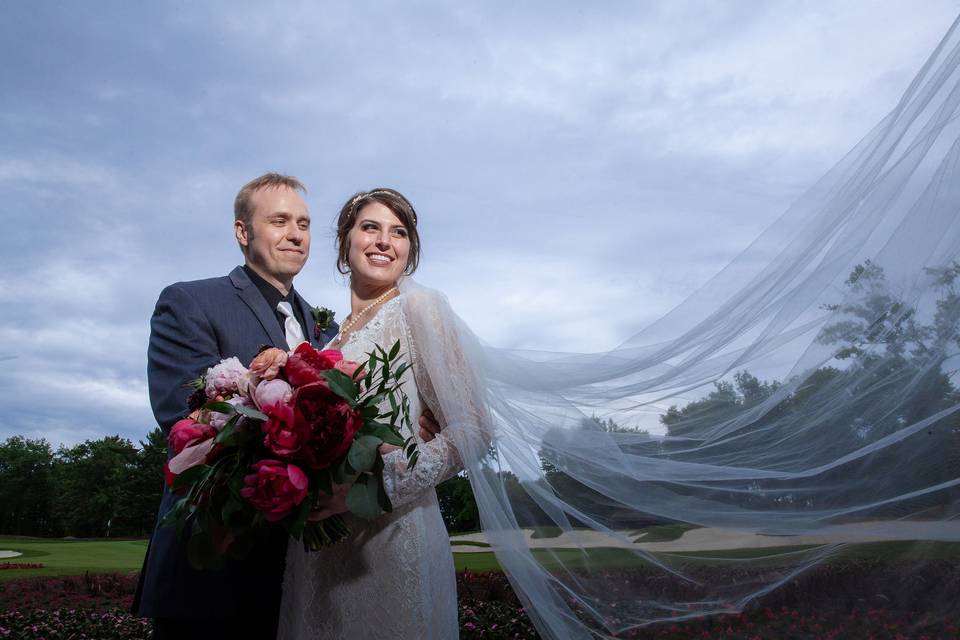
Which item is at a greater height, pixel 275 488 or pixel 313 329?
pixel 313 329

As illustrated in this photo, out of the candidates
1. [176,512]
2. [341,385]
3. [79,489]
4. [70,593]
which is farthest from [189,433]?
[79,489]

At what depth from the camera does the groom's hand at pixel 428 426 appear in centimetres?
283

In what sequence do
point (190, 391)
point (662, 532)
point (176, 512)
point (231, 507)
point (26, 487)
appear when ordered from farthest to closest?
point (26, 487) → point (190, 391) → point (662, 532) → point (176, 512) → point (231, 507)

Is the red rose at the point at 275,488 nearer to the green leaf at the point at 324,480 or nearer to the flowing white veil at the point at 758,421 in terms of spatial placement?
the green leaf at the point at 324,480

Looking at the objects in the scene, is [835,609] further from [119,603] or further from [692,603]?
[119,603]

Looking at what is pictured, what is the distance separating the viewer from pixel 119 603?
8.77 m

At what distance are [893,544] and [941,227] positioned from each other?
98cm

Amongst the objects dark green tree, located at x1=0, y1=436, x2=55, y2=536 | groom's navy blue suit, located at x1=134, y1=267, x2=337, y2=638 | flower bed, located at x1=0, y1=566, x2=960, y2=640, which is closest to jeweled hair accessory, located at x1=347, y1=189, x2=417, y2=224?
groom's navy blue suit, located at x1=134, y1=267, x2=337, y2=638

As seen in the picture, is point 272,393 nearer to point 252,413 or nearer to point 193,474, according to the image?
point 252,413

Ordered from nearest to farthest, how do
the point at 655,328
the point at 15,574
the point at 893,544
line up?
the point at 893,544 → the point at 655,328 → the point at 15,574

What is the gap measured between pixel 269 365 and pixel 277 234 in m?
1.48

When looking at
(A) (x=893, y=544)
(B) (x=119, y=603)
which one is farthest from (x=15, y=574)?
(A) (x=893, y=544)

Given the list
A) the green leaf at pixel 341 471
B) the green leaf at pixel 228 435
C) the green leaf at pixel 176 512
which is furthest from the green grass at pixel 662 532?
the green leaf at pixel 176 512

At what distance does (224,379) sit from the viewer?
2.40m
